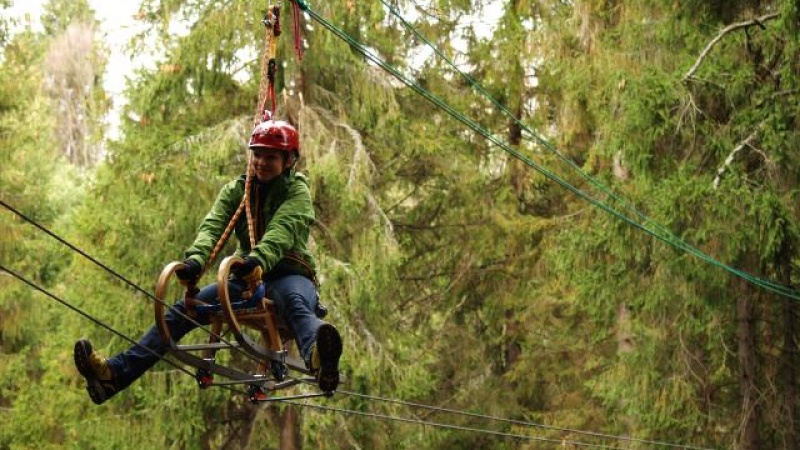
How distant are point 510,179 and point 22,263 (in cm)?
953

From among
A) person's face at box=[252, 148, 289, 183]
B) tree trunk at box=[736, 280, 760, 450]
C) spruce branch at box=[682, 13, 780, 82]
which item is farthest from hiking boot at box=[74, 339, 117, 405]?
tree trunk at box=[736, 280, 760, 450]

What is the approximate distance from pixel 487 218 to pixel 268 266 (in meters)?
12.2

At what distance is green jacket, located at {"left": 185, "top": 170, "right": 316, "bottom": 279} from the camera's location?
754 cm

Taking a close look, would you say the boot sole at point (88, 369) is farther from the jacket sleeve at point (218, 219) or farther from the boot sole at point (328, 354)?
the boot sole at point (328, 354)

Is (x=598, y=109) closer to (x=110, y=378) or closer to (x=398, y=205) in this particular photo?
(x=398, y=205)

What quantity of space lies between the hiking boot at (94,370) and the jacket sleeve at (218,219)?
77 cm

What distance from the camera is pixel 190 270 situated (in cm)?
721

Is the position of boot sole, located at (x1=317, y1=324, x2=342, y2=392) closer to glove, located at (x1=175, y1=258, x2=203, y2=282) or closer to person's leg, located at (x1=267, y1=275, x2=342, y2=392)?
person's leg, located at (x1=267, y1=275, x2=342, y2=392)

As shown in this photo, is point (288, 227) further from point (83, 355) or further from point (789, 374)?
point (789, 374)

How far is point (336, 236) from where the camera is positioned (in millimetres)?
16469

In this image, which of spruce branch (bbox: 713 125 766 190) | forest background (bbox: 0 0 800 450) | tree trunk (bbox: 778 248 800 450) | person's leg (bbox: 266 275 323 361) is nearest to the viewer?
person's leg (bbox: 266 275 323 361)

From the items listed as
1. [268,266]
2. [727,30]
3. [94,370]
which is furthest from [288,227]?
[727,30]

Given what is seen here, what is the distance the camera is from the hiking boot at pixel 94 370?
7137 mm

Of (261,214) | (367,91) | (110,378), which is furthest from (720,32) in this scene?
(110,378)
